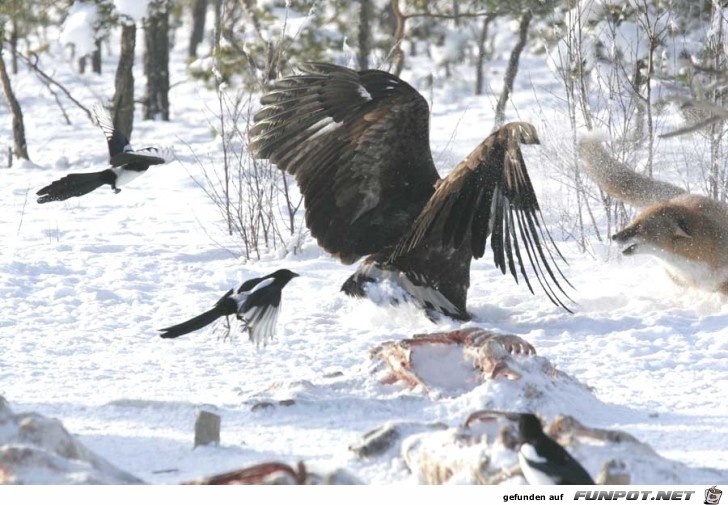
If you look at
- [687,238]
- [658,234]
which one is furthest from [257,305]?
[687,238]

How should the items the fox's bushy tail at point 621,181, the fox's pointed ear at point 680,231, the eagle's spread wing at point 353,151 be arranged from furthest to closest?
the fox's bushy tail at point 621,181, the fox's pointed ear at point 680,231, the eagle's spread wing at point 353,151

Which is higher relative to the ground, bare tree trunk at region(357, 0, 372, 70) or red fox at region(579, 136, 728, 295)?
bare tree trunk at region(357, 0, 372, 70)

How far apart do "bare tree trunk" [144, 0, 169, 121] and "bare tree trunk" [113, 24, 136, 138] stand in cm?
237

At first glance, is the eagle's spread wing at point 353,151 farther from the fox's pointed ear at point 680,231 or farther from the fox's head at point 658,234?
the fox's pointed ear at point 680,231

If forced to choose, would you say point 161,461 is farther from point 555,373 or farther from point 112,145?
point 112,145

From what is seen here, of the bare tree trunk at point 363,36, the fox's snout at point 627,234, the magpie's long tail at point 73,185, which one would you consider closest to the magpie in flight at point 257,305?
the magpie's long tail at point 73,185

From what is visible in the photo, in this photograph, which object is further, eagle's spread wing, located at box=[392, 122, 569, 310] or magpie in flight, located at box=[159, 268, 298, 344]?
eagle's spread wing, located at box=[392, 122, 569, 310]

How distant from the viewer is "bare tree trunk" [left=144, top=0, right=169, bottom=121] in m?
17.4

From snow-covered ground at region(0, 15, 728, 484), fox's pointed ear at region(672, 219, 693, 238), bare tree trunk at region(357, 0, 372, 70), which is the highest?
bare tree trunk at region(357, 0, 372, 70)

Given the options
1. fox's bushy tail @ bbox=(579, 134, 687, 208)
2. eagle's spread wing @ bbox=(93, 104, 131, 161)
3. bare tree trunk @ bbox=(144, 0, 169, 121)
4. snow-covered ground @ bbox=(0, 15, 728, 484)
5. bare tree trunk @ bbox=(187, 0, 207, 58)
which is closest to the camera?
snow-covered ground @ bbox=(0, 15, 728, 484)

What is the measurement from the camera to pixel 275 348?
6.18 m

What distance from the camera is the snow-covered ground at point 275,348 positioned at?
4508 millimetres

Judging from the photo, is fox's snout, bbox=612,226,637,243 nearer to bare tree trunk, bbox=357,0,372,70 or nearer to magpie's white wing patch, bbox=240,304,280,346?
magpie's white wing patch, bbox=240,304,280,346

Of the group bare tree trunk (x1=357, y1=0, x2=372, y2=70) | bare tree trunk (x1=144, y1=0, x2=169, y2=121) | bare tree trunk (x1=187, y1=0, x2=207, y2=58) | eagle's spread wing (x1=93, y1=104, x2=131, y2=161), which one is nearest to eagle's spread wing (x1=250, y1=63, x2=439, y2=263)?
eagle's spread wing (x1=93, y1=104, x2=131, y2=161)
